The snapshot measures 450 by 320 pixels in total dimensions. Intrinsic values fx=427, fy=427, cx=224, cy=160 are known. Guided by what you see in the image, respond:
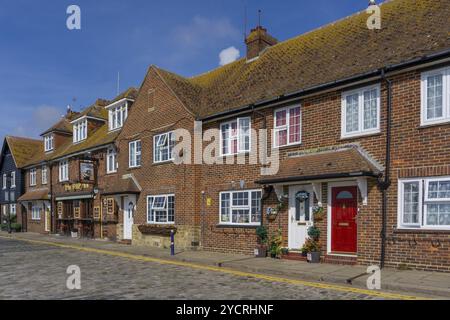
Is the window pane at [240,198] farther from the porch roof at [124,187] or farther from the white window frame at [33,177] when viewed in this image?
the white window frame at [33,177]

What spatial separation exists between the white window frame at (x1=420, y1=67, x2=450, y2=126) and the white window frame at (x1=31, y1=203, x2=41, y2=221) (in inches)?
1241

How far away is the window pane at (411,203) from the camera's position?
1172 cm

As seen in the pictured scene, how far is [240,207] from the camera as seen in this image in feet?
54.6

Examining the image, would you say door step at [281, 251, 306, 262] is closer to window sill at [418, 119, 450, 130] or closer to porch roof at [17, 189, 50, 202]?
window sill at [418, 119, 450, 130]

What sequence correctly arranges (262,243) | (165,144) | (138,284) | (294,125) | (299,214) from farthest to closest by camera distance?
(165,144)
(262,243)
(294,125)
(299,214)
(138,284)

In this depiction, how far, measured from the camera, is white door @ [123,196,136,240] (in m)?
22.9

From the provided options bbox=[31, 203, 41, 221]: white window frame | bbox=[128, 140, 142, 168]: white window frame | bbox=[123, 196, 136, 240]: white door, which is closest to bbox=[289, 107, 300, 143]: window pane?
bbox=[128, 140, 142, 168]: white window frame

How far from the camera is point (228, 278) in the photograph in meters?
11.4

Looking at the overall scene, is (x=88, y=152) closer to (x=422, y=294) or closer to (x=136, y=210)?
(x=136, y=210)

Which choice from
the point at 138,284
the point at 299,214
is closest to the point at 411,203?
the point at 299,214

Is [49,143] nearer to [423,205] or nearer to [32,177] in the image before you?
[32,177]

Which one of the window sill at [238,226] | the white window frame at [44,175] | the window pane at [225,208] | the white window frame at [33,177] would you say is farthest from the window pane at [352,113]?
the white window frame at [33,177]

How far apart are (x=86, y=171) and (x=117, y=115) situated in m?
3.98

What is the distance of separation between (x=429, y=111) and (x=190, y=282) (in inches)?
309
